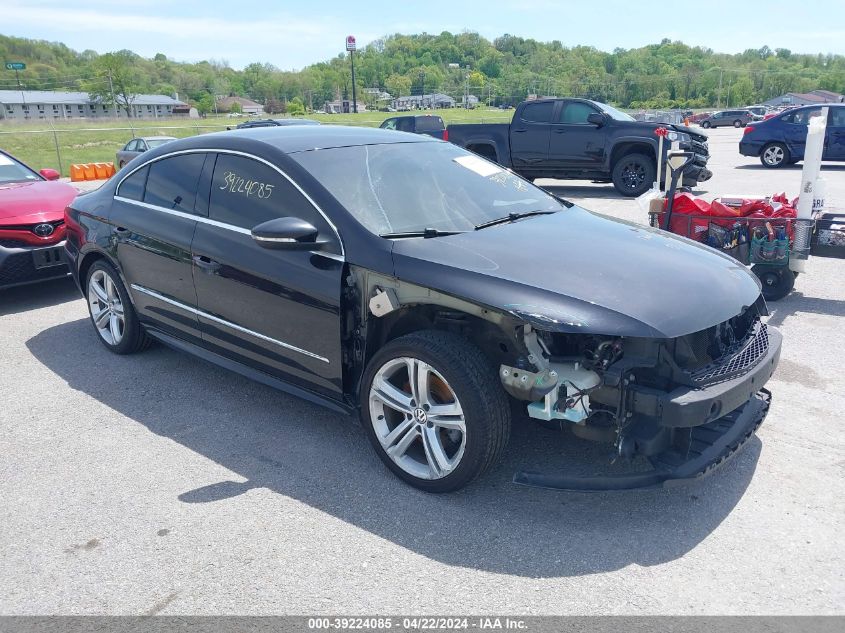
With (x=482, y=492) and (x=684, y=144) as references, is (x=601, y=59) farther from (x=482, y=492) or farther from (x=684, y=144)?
(x=482, y=492)

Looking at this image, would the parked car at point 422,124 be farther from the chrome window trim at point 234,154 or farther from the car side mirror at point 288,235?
the car side mirror at point 288,235

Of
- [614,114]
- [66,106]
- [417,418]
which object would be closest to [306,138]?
[417,418]

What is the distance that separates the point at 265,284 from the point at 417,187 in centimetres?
103

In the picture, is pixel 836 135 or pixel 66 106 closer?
pixel 836 135

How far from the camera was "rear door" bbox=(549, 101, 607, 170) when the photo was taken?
44.8 ft

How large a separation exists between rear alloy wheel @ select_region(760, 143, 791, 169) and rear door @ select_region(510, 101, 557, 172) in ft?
23.7

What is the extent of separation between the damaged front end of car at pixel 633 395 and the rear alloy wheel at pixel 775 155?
55.7 ft

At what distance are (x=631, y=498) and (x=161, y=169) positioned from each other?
366 cm

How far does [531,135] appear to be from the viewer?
14211mm

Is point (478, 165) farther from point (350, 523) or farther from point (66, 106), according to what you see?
point (66, 106)

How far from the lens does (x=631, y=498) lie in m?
3.37

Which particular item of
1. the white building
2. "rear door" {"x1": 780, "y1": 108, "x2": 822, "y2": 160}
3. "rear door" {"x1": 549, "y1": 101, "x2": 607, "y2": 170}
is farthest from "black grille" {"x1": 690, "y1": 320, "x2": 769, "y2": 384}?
the white building

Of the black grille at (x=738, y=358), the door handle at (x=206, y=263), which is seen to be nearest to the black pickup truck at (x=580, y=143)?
the black grille at (x=738, y=358)

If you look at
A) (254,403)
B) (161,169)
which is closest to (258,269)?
(254,403)
